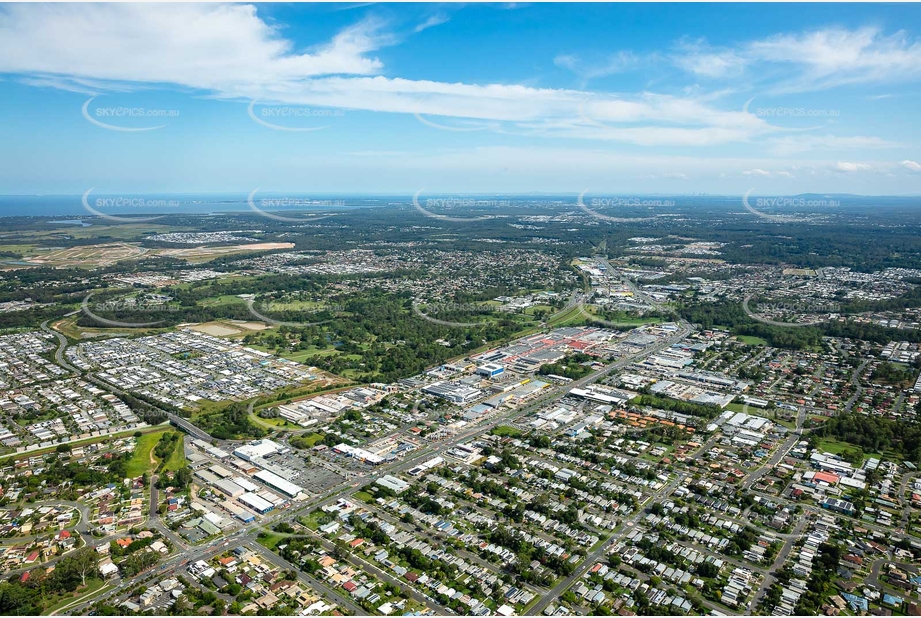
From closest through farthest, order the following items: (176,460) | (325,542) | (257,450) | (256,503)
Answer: (325,542) → (256,503) → (176,460) → (257,450)

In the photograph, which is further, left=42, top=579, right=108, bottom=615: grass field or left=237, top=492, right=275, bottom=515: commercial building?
left=237, top=492, right=275, bottom=515: commercial building

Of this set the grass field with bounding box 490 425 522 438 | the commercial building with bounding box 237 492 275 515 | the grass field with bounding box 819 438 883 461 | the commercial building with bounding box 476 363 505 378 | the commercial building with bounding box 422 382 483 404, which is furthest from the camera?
the commercial building with bounding box 476 363 505 378

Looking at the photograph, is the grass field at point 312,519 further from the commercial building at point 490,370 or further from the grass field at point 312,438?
the commercial building at point 490,370

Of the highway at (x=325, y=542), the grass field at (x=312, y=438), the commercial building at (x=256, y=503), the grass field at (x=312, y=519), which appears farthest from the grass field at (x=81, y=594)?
the grass field at (x=312, y=438)

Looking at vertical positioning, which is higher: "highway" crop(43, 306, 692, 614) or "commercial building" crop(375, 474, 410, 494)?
"commercial building" crop(375, 474, 410, 494)

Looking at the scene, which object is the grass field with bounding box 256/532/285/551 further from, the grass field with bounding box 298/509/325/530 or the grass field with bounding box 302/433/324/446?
the grass field with bounding box 302/433/324/446

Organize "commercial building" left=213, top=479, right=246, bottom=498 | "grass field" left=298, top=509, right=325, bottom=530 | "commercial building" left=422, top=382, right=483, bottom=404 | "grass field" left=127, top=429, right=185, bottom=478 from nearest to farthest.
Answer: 1. "grass field" left=298, top=509, right=325, bottom=530
2. "commercial building" left=213, top=479, right=246, bottom=498
3. "grass field" left=127, top=429, right=185, bottom=478
4. "commercial building" left=422, top=382, right=483, bottom=404

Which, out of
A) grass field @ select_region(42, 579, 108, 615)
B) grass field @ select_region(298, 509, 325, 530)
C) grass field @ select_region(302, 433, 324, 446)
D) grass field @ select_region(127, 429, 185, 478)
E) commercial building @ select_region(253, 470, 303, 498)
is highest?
commercial building @ select_region(253, 470, 303, 498)

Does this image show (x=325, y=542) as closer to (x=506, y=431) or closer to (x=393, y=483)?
(x=393, y=483)

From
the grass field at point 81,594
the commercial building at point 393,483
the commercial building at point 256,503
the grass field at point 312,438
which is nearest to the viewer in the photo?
the grass field at point 81,594

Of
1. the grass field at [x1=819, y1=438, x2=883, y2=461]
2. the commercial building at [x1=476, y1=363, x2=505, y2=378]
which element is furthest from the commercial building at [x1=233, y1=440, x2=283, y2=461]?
the grass field at [x1=819, y1=438, x2=883, y2=461]

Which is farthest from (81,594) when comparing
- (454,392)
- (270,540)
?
(454,392)

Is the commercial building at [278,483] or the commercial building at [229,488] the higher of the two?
the commercial building at [278,483]
